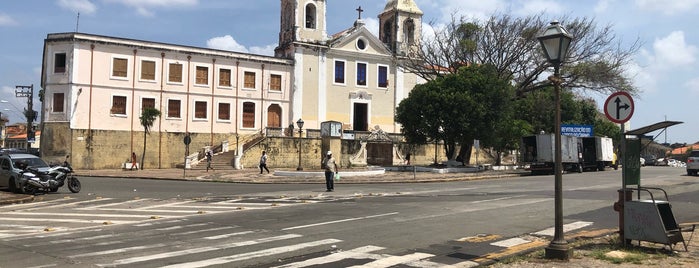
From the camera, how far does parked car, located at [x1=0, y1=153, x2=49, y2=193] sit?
840 inches

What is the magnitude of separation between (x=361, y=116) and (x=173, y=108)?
728 inches

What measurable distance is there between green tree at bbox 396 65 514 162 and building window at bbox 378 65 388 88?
1522cm

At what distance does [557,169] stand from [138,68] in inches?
1682

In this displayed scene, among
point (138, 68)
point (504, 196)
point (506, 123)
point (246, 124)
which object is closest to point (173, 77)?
point (138, 68)

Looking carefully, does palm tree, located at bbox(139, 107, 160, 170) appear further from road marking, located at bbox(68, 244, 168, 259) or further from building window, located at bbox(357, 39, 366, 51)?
road marking, located at bbox(68, 244, 168, 259)

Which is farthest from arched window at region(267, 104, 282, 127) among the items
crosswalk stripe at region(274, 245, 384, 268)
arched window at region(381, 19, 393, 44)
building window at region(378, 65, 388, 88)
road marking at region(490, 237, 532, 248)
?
crosswalk stripe at region(274, 245, 384, 268)

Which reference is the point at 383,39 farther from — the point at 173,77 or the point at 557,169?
the point at 557,169

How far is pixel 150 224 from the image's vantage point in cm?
1212

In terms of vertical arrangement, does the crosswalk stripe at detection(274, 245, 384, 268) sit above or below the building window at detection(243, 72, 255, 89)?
below

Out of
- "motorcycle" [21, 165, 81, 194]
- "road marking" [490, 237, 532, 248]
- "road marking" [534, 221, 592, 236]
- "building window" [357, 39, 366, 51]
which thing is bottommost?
"road marking" [490, 237, 532, 248]

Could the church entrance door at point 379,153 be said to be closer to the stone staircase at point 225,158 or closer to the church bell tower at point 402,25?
the stone staircase at point 225,158

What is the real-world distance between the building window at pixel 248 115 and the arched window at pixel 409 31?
58.9ft

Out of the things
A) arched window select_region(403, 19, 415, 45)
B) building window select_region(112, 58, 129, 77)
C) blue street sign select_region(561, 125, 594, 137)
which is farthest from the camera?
arched window select_region(403, 19, 415, 45)

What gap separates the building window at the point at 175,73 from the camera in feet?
152
